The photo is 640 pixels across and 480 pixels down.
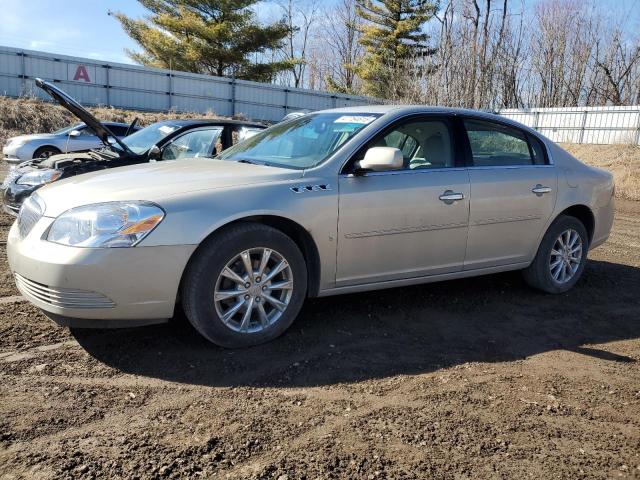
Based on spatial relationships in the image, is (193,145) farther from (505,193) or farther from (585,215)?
(585,215)

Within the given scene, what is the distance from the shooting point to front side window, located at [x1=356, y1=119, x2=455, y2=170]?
454 centimetres

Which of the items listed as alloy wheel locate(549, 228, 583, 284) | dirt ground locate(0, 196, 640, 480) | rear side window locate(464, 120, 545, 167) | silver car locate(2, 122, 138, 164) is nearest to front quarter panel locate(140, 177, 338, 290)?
dirt ground locate(0, 196, 640, 480)

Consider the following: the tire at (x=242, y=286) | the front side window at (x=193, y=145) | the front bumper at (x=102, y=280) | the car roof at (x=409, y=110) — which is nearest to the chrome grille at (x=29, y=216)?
the front bumper at (x=102, y=280)

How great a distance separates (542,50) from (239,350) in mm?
34711

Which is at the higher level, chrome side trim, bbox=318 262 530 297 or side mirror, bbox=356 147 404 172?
side mirror, bbox=356 147 404 172

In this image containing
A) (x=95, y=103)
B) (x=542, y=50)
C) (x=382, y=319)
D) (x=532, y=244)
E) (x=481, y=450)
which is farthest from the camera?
(x=542, y=50)

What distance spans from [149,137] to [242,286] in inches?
192

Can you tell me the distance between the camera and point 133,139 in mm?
8070

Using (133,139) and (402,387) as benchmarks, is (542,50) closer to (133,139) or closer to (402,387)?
(133,139)

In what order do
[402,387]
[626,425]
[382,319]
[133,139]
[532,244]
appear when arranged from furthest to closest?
[133,139] < [532,244] < [382,319] < [402,387] < [626,425]

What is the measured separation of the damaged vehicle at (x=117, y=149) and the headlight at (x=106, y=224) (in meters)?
3.25

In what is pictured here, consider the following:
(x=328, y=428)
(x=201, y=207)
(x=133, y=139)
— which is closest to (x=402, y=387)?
(x=328, y=428)

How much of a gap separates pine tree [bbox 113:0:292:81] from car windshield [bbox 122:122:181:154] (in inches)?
988

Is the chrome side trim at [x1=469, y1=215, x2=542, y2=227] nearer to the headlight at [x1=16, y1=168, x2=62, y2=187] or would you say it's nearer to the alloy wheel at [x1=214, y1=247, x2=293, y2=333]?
the alloy wheel at [x1=214, y1=247, x2=293, y2=333]
